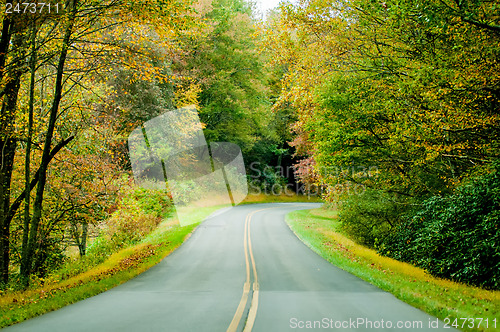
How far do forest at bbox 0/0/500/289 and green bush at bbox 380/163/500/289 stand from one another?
1.9 inches

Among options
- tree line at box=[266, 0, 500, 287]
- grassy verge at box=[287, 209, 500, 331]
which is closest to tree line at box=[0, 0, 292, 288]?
tree line at box=[266, 0, 500, 287]

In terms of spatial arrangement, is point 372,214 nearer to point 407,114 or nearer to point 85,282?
point 407,114

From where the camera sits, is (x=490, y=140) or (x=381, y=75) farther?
(x=381, y=75)

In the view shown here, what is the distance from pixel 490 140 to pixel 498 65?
115 inches

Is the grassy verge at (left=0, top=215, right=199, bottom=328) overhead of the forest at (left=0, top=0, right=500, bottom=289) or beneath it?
beneath

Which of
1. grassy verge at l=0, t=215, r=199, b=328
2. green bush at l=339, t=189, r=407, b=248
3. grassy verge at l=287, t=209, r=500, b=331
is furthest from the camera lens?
green bush at l=339, t=189, r=407, b=248

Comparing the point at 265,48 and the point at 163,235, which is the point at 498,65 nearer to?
the point at 265,48

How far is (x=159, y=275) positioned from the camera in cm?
1102

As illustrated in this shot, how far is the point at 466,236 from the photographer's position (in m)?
10.2

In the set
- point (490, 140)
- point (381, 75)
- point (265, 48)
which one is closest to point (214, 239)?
point (265, 48)

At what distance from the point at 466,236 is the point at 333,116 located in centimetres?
885

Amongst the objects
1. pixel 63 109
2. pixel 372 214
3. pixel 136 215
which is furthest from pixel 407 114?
pixel 136 215

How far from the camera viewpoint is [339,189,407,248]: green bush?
674 inches

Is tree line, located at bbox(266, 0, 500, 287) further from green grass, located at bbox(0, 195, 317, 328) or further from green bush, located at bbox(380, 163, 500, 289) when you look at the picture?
green grass, located at bbox(0, 195, 317, 328)
